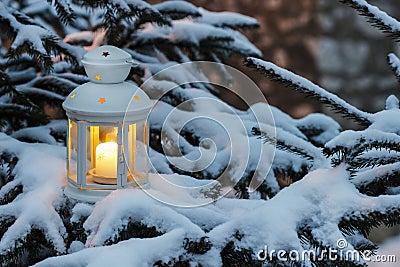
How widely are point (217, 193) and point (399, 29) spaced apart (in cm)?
37

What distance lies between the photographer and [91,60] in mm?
1091

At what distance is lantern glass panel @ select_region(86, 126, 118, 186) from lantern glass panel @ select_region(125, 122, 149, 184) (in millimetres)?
25

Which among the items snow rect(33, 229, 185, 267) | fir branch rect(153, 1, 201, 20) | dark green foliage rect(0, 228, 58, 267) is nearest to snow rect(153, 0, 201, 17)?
fir branch rect(153, 1, 201, 20)

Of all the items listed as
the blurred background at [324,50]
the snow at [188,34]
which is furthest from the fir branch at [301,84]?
the blurred background at [324,50]

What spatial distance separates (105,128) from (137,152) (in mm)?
69

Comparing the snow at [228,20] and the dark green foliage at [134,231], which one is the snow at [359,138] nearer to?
the dark green foliage at [134,231]

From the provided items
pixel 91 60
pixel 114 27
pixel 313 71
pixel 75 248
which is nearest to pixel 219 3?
pixel 313 71

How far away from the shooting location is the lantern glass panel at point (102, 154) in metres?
1.12

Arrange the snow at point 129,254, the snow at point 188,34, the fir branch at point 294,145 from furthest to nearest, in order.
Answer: the snow at point 188,34, the fir branch at point 294,145, the snow at point 129,254

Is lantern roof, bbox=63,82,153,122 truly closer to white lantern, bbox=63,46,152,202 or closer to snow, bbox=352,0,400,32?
white lantern, bbox=63,46,152,202

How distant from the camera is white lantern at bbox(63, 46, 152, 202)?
108 cm

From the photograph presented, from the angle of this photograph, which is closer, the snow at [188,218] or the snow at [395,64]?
the snow at [188,218]

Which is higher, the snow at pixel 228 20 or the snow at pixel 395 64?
the snow at pixel 395 64

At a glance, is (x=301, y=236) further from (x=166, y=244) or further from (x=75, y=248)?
(x=75, y=248)
